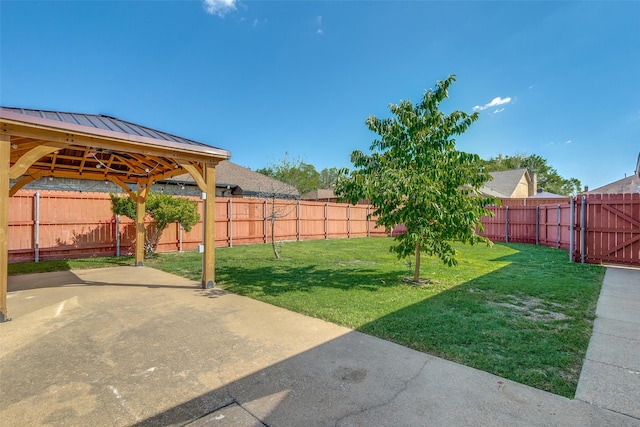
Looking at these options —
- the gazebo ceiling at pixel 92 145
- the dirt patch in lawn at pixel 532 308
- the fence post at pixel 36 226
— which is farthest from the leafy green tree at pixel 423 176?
the fence post at pixel 36 226

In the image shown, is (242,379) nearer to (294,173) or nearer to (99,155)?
(99,155)

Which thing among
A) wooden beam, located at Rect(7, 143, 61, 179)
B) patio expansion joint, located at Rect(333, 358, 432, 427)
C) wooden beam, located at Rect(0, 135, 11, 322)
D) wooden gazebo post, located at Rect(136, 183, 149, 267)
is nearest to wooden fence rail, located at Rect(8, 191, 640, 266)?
wooden gazebo post, located at Rect(136, 183, 149, 267)

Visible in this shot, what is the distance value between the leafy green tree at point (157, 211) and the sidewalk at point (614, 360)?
10156 millimetres

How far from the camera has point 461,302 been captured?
470cm

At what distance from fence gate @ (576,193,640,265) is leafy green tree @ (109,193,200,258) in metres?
12.2

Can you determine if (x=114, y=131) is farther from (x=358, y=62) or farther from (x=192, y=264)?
(x=358, y=62)

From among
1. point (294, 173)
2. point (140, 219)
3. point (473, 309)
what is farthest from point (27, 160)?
point (294, 173)

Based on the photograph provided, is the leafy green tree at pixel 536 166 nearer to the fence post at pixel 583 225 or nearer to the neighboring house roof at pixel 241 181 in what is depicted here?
the neighboring house roof at pixel 241 181

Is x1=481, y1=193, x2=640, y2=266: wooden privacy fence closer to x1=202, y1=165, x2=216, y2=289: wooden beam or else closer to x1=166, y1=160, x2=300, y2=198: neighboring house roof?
x1=202, y1=165, x2=216, y2=289: wooden beam

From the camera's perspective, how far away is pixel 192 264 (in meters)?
8.51

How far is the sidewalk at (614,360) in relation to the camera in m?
2.20

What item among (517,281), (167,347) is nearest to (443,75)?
(517,281)

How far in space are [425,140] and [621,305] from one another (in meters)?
3.97

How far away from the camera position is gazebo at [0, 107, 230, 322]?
4.01 m
